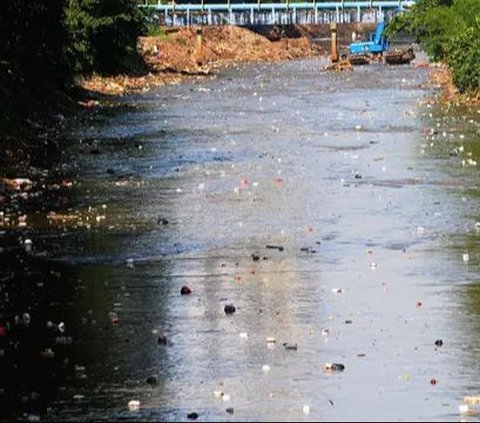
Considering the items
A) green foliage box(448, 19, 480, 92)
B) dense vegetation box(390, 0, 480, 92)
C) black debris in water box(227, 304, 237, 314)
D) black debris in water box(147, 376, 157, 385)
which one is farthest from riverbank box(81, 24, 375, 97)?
black debris in water box(147, 376, 157, 385)

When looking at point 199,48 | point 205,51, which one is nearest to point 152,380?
point 199,48

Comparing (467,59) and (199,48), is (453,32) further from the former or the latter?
(199,48)

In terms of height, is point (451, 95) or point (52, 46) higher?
point (52, 46)

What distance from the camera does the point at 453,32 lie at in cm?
6075

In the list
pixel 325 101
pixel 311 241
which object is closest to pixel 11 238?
pixel 311 241

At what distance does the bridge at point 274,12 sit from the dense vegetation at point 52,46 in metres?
51.5

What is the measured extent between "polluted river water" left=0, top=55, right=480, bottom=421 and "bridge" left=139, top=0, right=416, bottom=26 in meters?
90.2

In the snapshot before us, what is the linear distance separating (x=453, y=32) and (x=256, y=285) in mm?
45268

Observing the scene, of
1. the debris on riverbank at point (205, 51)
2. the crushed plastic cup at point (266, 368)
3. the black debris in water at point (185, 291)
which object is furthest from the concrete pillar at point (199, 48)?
the crushed plastic cup at point (266, 368)

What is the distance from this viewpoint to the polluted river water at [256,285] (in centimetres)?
1232

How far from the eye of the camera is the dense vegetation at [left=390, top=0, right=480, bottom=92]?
162ft

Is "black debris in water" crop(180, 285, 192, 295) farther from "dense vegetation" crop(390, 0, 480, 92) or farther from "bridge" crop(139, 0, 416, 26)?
"bridge" crop(139, 0, 416, 26)

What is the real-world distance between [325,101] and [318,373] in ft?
137

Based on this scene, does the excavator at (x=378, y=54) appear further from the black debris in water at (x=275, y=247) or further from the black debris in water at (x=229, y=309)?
the black debris in water at (x=229, y=309)
